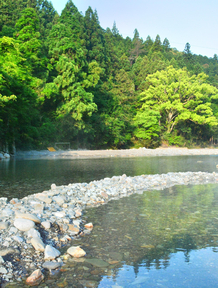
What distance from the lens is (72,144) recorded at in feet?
105

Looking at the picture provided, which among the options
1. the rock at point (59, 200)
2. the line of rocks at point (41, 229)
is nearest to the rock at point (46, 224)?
the line of rocks at point (41, 229)

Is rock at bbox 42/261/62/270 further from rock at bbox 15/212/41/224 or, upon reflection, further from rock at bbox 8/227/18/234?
rock at bbox 15/212/41/224

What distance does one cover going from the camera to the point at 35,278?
3123mm

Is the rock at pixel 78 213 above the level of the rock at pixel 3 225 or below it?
below

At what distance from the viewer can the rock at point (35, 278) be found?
10.1ft

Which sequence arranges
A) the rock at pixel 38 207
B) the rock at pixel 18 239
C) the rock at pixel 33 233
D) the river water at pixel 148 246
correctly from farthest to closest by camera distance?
the rock at pixel 38 207 → the rock at pixel 33 233 → the rock at pixel 18 239 → the river water at pixel 148 246

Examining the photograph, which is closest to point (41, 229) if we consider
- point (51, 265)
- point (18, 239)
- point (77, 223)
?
point (18, 239)

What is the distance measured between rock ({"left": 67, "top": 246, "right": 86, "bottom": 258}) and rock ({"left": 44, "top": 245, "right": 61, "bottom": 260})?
15 cm

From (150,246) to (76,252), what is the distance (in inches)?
41.7

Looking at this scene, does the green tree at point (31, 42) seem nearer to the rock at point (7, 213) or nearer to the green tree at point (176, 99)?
the green tree at point (176, 99)

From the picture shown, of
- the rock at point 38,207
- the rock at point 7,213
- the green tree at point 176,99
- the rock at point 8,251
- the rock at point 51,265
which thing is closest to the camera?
the rock at point 51,265

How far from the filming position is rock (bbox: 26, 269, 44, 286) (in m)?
3.09

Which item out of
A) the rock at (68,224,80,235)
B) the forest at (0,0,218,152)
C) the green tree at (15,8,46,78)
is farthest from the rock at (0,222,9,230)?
the green tree at (15,8,46,78)

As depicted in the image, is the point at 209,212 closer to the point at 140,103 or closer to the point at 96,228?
the point at 96,228
